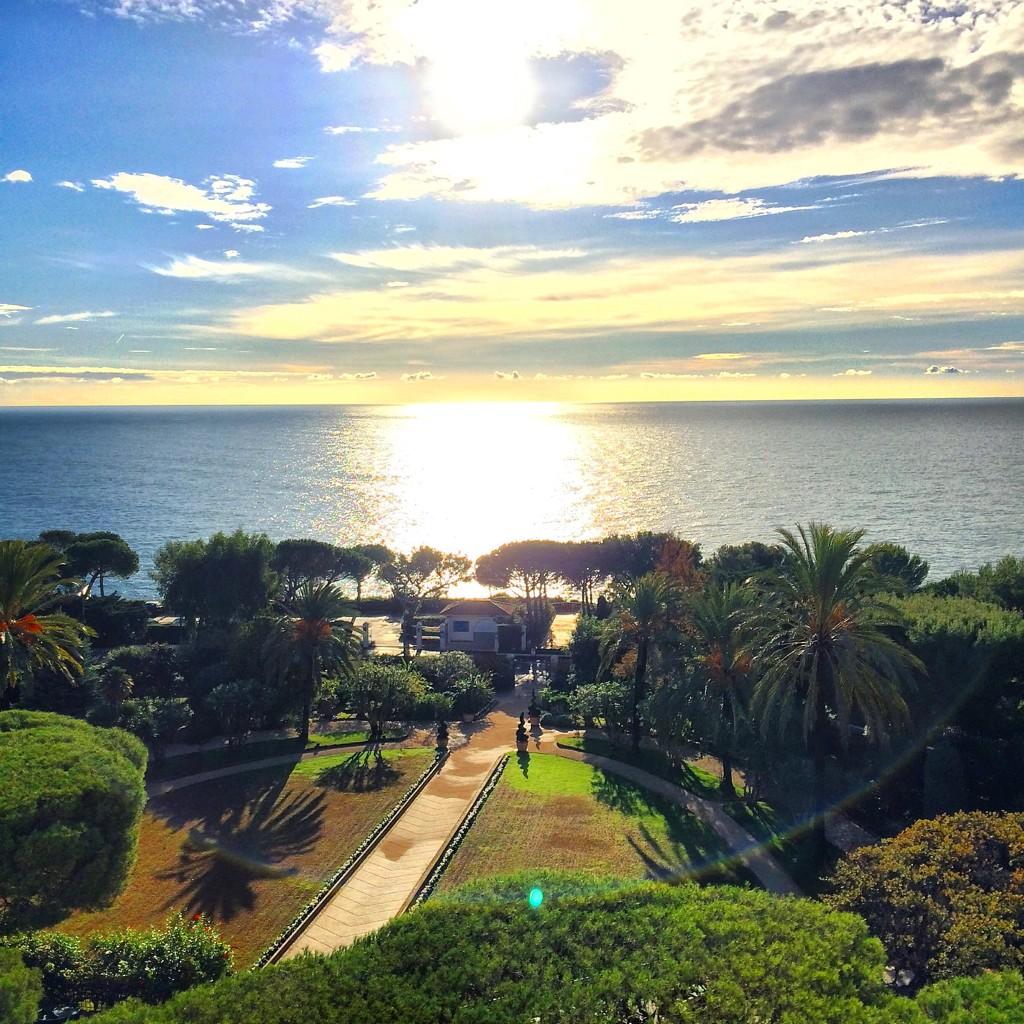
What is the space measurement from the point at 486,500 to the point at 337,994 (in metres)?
179

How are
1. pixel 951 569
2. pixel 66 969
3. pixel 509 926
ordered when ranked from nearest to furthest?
1. pixel 509 926
2. pixel 66 969
3. pixel 951 569

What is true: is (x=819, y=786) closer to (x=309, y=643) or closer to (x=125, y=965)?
(x=125, y=965)

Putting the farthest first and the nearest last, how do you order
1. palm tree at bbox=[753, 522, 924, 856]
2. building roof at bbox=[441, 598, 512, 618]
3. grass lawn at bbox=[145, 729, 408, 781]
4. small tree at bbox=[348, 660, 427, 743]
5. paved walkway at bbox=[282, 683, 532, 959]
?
1. building roof at bbox=[441, 598, 512, 618]
2. small tree at bbox=[348, 660, 427, 743]
3. grass lawn at bbox=[145, 729, 408, 781]
4. palm tree at bbox=[753, 522, 924, 856]
5. paved walkway at bbox=[282, 683, 532, 959]

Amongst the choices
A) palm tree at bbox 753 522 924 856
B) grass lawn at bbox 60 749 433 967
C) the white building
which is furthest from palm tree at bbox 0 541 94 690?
palm tree at bbox 753 522 924 856

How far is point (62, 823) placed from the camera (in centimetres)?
2023

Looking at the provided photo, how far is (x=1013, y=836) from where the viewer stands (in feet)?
63.1

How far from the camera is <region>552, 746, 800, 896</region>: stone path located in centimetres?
2588

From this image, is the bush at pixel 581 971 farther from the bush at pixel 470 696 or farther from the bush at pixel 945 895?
the bush at pixel 470 696

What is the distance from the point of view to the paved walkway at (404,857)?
2289 cm

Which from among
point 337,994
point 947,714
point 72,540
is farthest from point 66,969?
point 72,540

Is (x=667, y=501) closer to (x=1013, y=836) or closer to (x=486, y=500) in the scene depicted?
(x=486, y=500)

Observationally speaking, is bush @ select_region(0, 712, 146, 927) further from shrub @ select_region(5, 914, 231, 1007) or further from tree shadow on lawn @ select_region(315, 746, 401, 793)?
tree shadow on lawn @ select_region(315, 746, 401, 793)

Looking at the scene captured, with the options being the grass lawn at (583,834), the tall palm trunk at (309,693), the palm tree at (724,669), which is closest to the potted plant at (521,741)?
the grass lawn at (583,834)

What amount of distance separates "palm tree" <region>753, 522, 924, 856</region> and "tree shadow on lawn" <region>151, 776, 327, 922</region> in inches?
707
